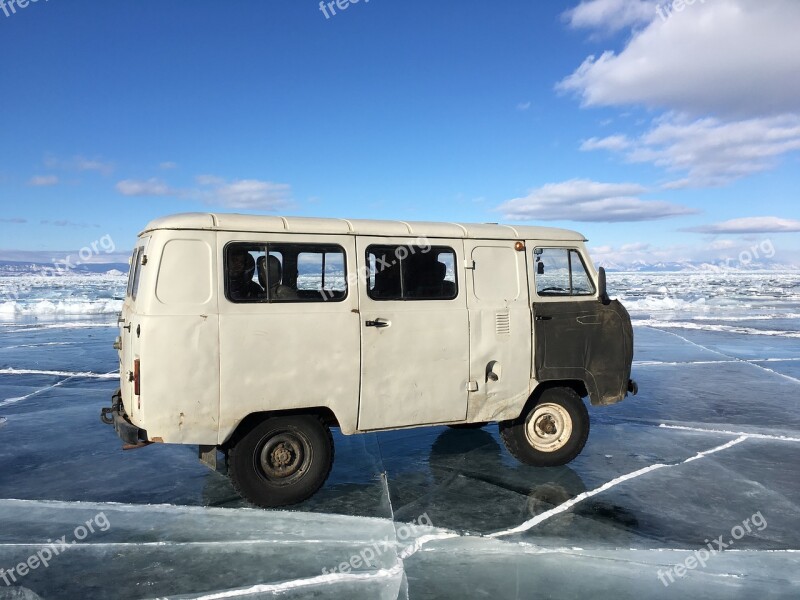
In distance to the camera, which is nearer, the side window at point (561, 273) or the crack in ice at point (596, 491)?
the crack in ice at point (596, 491)

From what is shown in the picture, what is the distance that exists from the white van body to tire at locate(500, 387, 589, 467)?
22 cm

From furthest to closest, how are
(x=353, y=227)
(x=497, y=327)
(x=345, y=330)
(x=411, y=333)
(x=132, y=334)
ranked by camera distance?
(x=497, y=327)
(x=411, y=333)
(x=353, y=227)
(x=345, y=330)
(x=132, y=334)

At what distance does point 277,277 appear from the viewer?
5.70 m

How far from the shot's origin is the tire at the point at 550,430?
699cm

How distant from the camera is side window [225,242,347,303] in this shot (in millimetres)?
5523

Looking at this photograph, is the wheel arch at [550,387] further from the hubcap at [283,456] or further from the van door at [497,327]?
the hubcap at [283,456]

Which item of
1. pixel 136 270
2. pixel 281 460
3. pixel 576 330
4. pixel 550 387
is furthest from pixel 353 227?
pixel 550 387

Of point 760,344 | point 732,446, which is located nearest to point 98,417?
point 732,446

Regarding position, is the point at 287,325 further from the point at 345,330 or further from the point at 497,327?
the point at 497,327

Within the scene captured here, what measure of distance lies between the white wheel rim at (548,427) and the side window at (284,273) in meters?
2.75

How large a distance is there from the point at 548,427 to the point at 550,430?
1.8 inches

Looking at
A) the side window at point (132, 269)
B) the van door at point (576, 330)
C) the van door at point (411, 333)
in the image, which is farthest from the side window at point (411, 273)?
the side window at point (132, 269)

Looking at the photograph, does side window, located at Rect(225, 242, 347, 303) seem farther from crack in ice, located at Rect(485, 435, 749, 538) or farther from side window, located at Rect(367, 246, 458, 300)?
A: crack in ice, located at Rect(485, 435, 749, 538)

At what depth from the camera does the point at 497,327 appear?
653cm
